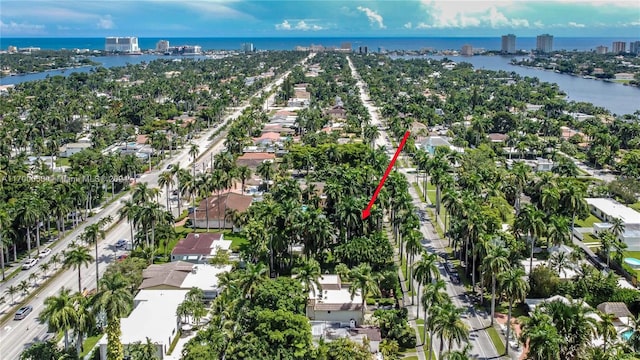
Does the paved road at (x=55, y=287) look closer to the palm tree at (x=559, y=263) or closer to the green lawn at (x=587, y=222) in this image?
the palm tree at (x=559, y=263)

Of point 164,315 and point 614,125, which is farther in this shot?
point 614,125

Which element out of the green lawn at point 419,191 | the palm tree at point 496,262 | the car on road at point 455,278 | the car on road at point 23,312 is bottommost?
the car on road at point 23,312

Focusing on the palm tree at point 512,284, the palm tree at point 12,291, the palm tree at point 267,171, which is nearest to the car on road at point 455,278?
the palm tree at point 512,284

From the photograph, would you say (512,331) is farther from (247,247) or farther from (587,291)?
(247,247)

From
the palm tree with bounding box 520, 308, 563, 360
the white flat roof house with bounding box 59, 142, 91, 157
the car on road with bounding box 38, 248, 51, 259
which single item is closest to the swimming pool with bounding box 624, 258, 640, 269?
the palm tree with bounding box 520, 308, 563, 360

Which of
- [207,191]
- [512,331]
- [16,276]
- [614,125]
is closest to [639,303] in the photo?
[512,331]

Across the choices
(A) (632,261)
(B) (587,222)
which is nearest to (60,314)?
(A) (632,261)

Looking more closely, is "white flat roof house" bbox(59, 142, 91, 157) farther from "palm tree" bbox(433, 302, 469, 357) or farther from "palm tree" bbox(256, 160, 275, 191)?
"palm tree" bbox(433, 302, 469, 357)
